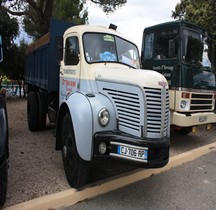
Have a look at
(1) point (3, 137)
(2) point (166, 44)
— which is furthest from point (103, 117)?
(2) point (166, 44)

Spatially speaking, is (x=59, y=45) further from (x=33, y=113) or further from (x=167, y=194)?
(x=167, y=194)

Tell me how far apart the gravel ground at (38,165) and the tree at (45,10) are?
10.0 meters

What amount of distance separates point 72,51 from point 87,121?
1.95 meters

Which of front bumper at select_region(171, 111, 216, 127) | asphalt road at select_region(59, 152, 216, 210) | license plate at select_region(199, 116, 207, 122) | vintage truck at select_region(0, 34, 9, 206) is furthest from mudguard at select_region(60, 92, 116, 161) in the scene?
license plate at select_region(199, 116, 207, 122)

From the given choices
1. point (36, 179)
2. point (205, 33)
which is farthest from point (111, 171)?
point (205, 33)

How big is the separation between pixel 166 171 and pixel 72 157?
195 cm

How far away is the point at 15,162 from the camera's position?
4.92 m

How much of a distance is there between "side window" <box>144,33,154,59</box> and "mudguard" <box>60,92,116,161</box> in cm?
393

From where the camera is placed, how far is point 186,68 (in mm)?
6375

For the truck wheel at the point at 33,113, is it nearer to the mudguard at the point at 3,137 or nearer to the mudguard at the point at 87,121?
the mudguard at the point at 87,121

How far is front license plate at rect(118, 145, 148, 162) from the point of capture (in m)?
3.47

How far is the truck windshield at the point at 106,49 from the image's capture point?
4805mm

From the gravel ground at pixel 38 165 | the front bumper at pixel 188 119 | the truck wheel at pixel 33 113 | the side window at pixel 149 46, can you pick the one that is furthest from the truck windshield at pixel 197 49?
the truck wheel at pixel 33 113

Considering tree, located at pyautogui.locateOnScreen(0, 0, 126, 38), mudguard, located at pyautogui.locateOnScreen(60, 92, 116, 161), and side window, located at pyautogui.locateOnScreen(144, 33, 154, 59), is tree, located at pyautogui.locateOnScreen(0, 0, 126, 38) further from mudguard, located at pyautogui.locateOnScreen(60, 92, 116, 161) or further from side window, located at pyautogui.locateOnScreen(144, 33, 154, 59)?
mudguard, located at pyautogui.locateOnScreen(60, 92, 116, 161)
